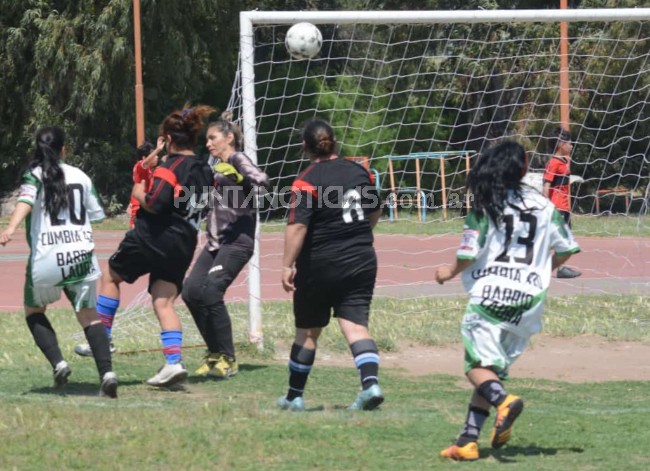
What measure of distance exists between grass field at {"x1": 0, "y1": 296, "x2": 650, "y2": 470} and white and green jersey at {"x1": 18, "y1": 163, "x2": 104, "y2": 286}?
2.68 feet

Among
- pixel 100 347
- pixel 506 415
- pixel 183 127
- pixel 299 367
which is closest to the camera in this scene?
pixel 506 415

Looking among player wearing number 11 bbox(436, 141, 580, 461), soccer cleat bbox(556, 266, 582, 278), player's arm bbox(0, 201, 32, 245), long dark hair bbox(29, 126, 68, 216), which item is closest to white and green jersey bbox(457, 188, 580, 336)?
player wearing number 11 bbox(436, 141, 580, 461)

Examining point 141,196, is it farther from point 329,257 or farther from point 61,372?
point 329,257

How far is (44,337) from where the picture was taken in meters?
7.80

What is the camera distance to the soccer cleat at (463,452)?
5.77 metres

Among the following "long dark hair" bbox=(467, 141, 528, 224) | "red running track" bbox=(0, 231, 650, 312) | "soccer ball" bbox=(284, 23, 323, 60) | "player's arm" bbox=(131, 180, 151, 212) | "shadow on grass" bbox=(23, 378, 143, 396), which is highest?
"soccer ball" bbox=(284, 23, 323, 60)

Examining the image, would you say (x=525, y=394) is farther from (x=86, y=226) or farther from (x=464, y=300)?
(x=464, y=300)

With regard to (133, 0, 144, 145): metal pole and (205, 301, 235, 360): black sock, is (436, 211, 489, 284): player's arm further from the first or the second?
(133, 0, 144, 145): metal pole

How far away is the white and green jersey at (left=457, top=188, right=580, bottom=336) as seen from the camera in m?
5.90

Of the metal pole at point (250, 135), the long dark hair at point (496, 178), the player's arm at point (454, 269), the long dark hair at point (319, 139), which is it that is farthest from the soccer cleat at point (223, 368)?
the long dark hair at point (496, 178)

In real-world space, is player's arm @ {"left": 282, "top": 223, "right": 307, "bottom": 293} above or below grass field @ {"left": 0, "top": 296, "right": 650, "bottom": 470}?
above

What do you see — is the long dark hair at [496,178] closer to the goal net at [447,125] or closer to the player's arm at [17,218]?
the player's arm at [17,218]

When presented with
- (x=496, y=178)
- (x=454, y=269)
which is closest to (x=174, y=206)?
(x=454, y=269)

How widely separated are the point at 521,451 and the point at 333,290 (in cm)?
163
